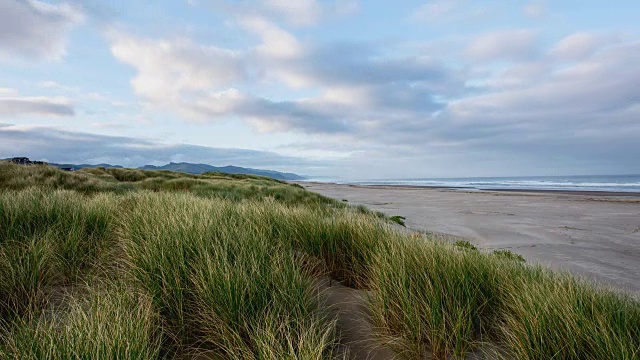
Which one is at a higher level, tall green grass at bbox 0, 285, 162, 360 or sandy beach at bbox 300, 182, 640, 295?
tall green grass at bbox 0, 285, 162, 360

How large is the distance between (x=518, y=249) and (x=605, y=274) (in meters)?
2.58

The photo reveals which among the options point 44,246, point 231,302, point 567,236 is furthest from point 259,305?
point 567,236

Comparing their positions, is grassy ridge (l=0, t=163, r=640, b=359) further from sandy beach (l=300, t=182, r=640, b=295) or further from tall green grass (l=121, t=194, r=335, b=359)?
sandy beach (l=300, t=182, r=640, b=295)

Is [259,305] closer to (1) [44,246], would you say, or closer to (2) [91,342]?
(2) [91,342]

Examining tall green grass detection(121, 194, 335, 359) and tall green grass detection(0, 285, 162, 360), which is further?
tall green grass detection(121, 194, 335, 359)

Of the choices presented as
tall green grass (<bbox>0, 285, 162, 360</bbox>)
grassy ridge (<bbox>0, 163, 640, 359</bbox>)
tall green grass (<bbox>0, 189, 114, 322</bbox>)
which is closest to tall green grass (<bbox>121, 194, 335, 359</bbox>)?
grassy ridge (<bbox>0, 163, 640, 359</bbox>)

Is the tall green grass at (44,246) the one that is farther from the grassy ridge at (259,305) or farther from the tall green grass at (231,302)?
the tall green grass at (231,302)

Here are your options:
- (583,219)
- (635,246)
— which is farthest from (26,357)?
(583,219)

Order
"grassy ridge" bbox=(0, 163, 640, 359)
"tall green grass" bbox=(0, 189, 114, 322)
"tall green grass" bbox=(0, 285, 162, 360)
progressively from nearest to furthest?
"tall green grass" bbox=(0, 285, 162, 360), "grassy ridge" bbox=(0, 163, 640, 359), "tall green grass" bbox=(0, 189, 114, 322)

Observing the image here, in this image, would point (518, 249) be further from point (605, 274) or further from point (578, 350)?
point (578, 350)

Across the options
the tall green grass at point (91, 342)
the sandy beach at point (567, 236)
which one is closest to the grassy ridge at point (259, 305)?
the tall green grass at point (91, 342)

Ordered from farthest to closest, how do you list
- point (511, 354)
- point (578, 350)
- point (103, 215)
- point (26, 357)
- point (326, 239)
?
1. point (103, 215)
2. point (326, 239)
3. point (511, 354)
4. point (578, 350)
5. point (26, 357)

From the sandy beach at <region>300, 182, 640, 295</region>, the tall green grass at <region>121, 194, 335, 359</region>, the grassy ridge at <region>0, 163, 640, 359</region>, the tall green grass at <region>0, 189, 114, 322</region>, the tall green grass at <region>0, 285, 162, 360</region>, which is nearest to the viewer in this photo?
the tall green grass at <region>0, 285, 162, 360</region>

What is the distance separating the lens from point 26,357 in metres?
1.73
